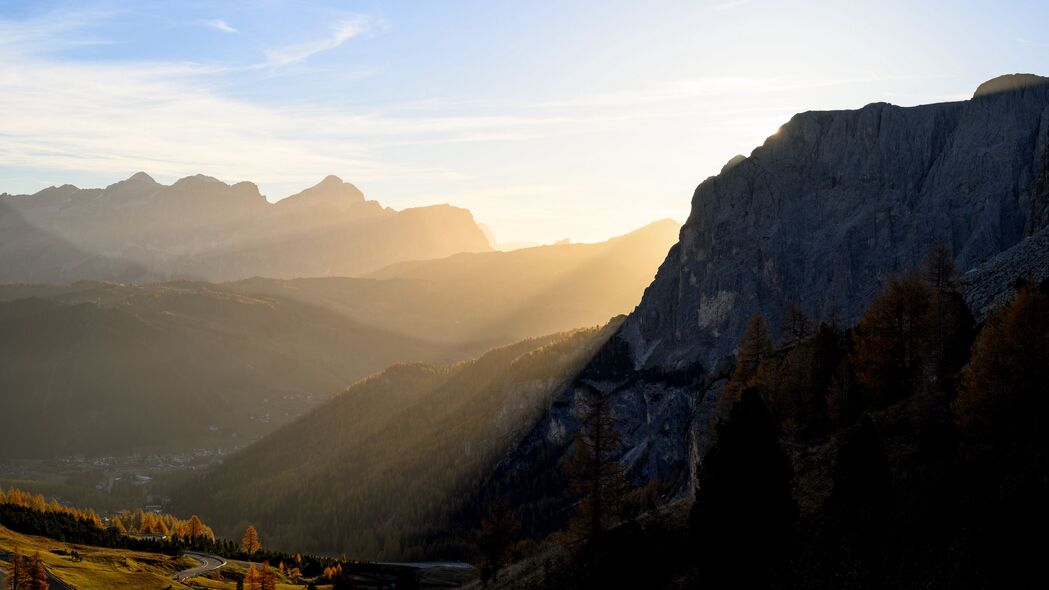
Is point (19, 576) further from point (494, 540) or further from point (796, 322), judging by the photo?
point (796, 322)

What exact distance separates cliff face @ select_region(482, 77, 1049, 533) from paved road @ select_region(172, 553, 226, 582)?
82.3m

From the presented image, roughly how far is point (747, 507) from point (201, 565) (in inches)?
5383

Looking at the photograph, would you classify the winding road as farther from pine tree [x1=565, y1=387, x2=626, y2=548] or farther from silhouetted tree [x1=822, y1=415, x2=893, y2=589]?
silhouetted tree [x1=822, y1=415, x2=893, y2=589]

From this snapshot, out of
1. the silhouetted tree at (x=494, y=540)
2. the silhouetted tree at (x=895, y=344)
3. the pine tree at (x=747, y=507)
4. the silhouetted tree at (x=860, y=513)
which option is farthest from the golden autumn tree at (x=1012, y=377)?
the silhouetted tree at (x=494, y=540)

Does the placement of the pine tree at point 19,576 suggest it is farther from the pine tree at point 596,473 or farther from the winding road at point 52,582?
the pine tree at point 596,473

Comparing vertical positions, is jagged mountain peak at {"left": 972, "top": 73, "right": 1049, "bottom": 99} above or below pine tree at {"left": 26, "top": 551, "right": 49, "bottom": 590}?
above

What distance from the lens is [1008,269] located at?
95438mm

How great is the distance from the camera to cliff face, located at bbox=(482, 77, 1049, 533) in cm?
15112

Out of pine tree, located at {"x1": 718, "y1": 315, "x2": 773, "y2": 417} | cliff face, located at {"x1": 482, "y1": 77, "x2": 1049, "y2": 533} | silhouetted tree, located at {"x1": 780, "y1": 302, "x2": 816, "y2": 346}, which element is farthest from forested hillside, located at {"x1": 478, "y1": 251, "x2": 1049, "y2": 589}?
cliff face, located at {"x1": 482, "y1": 77, "x2": 1049, "y2": 533}

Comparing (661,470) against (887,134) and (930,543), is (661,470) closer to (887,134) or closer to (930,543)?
(887,134)

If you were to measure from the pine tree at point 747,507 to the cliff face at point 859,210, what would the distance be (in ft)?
254

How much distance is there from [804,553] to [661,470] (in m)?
141

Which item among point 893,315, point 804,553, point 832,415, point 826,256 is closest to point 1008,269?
point 893,315

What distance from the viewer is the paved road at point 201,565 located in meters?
138
